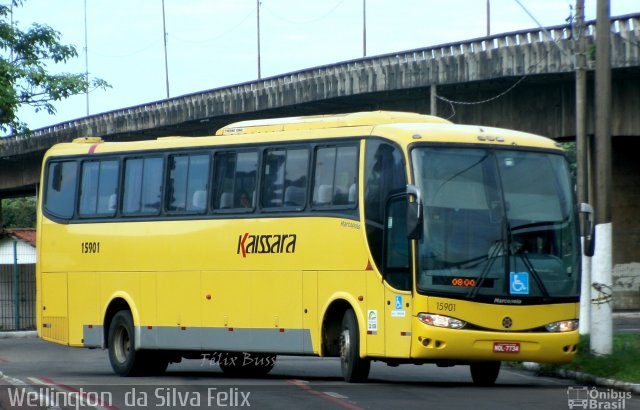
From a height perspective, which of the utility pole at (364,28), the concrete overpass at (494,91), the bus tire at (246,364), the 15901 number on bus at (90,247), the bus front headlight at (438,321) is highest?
the utility pole at (364,28)

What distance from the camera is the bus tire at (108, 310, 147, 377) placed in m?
23.0

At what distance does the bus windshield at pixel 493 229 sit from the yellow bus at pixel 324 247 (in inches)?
0.8

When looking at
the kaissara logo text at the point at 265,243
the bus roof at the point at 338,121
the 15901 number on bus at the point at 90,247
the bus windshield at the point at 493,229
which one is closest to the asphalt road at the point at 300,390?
the bus windshield at the point at 493,229

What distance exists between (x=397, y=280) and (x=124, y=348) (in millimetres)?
6662

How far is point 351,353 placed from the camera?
1906 cm

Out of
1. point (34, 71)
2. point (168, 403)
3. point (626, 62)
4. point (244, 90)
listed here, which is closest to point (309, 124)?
point (168, 403)

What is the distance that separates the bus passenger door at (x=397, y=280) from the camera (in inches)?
720

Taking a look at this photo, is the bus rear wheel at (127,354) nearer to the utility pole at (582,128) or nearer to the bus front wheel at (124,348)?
the bus front wheel at (124,348)

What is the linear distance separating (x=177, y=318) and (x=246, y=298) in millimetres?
1739

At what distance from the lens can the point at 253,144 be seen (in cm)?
2138

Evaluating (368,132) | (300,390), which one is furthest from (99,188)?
(300,390)

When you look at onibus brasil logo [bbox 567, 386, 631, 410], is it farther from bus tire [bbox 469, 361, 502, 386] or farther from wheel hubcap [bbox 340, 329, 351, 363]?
wheel hubcap [bbox 340, 329, 351, 363]

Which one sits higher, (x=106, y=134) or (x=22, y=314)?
(x=106, y=134)

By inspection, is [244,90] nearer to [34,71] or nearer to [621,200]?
[621,200]
